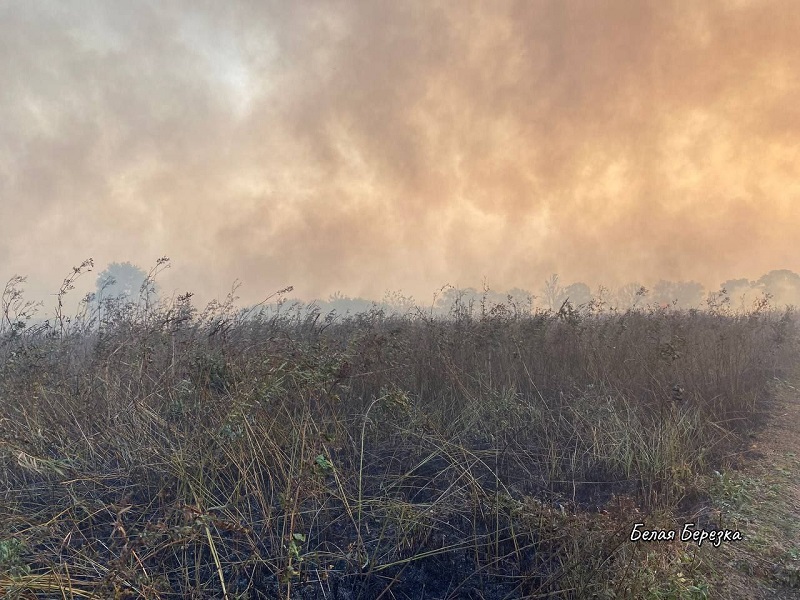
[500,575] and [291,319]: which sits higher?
[291,319]

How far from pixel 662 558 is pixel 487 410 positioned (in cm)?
212

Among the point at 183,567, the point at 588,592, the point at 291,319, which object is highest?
the point at 291,319

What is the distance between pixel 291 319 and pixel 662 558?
661cm

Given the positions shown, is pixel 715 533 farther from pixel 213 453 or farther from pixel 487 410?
pixel 213 453

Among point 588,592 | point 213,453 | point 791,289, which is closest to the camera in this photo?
point 588,592

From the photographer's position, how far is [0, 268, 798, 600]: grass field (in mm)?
2365

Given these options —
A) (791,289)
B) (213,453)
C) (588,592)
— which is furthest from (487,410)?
(791,289)

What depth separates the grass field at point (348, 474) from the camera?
2.37 m

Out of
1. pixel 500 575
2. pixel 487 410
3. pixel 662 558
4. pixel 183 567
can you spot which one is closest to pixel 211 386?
pixel 183 567

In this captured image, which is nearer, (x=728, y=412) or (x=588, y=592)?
(x=588, y=592)

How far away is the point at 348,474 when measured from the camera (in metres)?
3.43

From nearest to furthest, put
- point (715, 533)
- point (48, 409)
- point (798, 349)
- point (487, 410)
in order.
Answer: point (715, 533) → point (48, 409) → point (487, 410) → point (798, 349)

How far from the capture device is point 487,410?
4.56 m

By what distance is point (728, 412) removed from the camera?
5387mm
